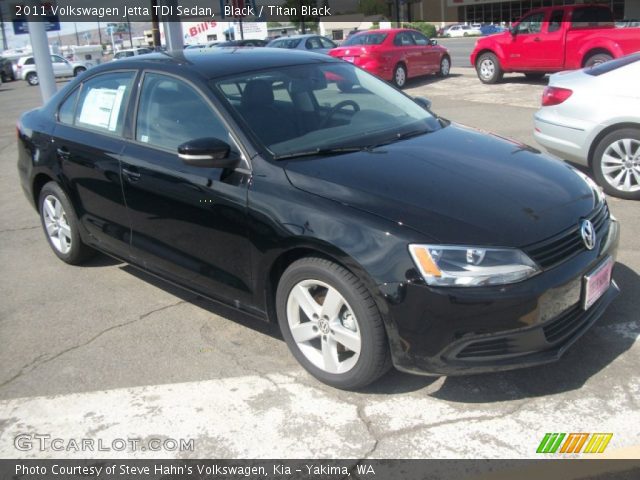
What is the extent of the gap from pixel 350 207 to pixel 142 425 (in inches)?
58.2

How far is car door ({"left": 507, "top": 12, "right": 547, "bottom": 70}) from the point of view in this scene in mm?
14086

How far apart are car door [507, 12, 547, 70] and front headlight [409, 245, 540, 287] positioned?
12.6 metres

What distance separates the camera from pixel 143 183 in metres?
3.96

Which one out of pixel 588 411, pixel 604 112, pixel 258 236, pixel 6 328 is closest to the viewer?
pixel 588 411

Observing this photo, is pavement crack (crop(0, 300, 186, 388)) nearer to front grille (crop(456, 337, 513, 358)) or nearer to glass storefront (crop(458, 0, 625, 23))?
front grille (crop(456, 337, 513, 358))

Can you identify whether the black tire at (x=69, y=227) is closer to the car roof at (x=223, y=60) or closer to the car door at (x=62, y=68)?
the car roof at (x=223, y=60)

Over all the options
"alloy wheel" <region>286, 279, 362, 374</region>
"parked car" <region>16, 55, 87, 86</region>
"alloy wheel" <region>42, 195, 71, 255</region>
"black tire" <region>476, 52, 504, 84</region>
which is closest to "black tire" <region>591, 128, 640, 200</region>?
"alloy wheel" <region>286, 279, 362, 374</region>

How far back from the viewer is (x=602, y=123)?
5859 mm

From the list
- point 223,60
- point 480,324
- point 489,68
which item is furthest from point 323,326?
point 489,68

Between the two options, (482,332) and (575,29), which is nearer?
(482,332)

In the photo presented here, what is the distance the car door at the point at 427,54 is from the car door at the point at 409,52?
0.42 feet

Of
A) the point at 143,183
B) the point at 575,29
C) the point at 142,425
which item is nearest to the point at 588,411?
the point at 142,425

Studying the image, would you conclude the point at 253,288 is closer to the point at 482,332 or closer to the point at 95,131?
the point at 482,332

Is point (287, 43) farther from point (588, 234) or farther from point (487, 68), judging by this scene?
point (588, 234)
